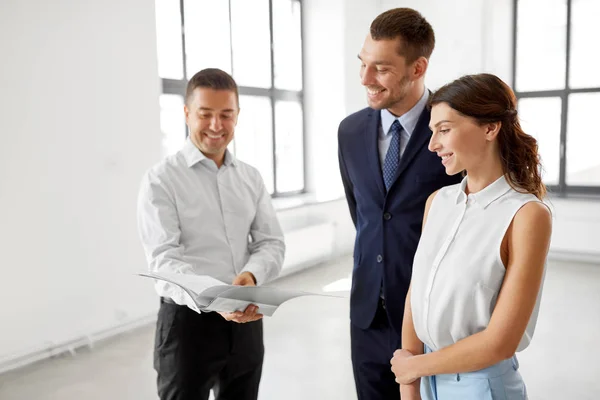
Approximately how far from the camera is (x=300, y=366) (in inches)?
140

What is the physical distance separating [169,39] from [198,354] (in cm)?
403

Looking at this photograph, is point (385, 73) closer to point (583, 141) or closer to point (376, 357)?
point (376, 357)

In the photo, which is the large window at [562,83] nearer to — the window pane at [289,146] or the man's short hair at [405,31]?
the window pane at [289,146]

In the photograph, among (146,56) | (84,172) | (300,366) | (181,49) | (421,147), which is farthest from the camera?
(181,49)

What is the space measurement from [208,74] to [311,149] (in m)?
5.33

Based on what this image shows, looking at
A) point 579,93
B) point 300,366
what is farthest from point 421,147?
point 579,93

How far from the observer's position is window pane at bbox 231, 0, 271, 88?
5957 mm

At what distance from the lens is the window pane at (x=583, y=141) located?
21.9 feet

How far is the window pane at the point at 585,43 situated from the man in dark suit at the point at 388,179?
593cm

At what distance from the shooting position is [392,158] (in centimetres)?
167

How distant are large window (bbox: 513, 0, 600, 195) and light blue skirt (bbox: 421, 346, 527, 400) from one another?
245 inches

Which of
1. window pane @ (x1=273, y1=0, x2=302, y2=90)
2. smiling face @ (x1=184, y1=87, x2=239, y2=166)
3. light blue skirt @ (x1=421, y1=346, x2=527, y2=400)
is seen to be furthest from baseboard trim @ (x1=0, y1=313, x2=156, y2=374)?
window pane @ (x1=273, y1=0, x2=302, y2=90)

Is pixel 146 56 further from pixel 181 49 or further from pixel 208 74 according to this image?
pixel 208 74

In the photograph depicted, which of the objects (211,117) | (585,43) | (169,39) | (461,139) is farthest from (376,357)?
(585,43)
